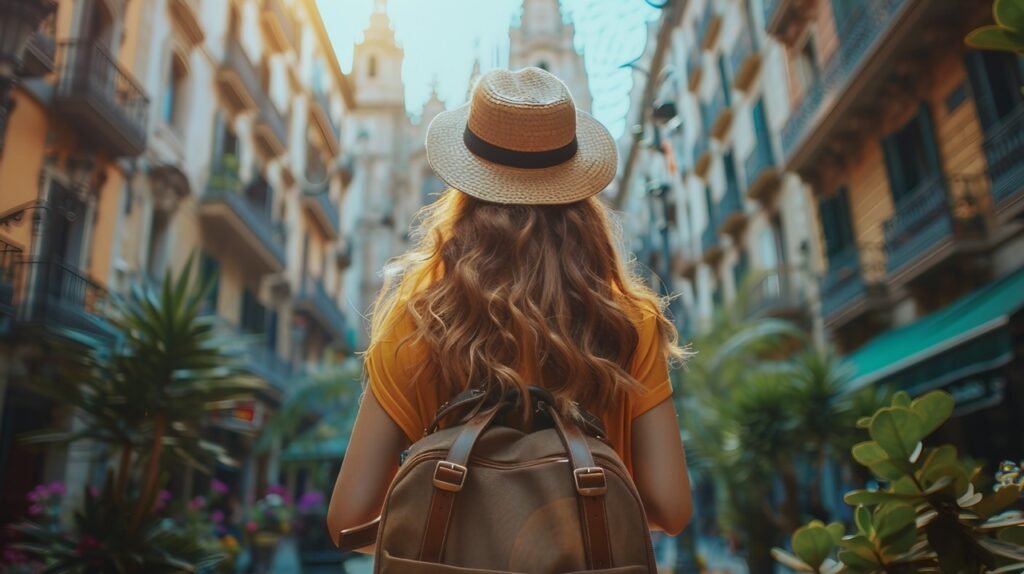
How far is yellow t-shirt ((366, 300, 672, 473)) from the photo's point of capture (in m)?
1.54

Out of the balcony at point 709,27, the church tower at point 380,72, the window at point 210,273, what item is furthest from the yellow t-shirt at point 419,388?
the church tower at point 380,72

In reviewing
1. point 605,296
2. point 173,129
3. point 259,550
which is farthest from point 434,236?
point 173,129

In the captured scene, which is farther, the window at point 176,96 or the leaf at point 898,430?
the window at point 176,96

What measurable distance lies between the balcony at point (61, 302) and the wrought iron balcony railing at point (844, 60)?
9.72 meters

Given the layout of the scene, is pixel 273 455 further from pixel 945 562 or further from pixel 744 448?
pixel 945 562

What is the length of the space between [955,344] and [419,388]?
8.27 m

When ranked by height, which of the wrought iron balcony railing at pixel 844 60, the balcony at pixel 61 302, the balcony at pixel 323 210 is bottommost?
the balcony at pixel 61 302

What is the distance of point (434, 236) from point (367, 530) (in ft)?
2.00

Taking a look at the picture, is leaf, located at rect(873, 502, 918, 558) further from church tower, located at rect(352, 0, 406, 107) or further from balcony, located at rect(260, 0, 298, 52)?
church tower, located at rect(352, 0, 406, 107)

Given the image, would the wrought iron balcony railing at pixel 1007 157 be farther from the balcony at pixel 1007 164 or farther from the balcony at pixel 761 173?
the balcony at pixel 761 173

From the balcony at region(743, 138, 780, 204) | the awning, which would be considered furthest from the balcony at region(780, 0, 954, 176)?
the awning

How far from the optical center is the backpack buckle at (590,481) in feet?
4.09

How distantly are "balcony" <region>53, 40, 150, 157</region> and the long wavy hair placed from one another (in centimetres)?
614

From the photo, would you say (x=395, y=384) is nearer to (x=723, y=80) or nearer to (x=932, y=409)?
(x=932, y=409)
